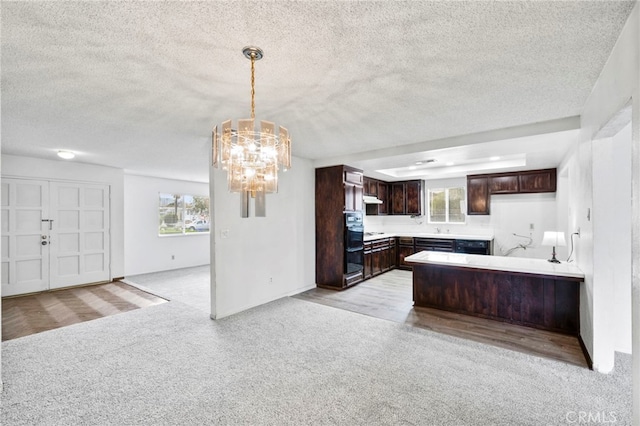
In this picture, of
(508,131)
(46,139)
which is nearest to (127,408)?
(46,139)

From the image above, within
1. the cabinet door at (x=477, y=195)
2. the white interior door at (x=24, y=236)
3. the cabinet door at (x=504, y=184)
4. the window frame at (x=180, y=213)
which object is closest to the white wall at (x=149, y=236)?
the window frame at (x=180, y=213)

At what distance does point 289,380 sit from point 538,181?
5.80 metres

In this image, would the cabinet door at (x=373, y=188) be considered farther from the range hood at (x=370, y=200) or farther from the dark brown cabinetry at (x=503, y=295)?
the dark brown cabinetry at (x=503, y=295)

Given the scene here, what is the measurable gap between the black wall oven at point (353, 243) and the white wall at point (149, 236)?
492 centimetres

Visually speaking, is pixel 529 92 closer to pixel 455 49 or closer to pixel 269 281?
pixel 455 49

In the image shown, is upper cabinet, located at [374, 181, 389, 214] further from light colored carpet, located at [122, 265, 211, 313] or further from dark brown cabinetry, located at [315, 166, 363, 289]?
light colored carpet, located at [122, 265, 211, 313]

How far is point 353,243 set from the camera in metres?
5.46

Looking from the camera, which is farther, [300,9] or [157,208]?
[157,208]

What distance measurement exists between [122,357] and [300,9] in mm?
3494

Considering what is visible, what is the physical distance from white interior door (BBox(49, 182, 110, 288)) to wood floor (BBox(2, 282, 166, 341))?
0.33 meters

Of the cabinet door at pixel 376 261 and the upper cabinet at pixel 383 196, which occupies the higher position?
the upper cabinet at pixel 383 196

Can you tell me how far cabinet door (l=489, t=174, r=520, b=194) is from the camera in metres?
5.76

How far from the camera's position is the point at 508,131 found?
3.51 m

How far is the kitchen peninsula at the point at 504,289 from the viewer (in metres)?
3.28
